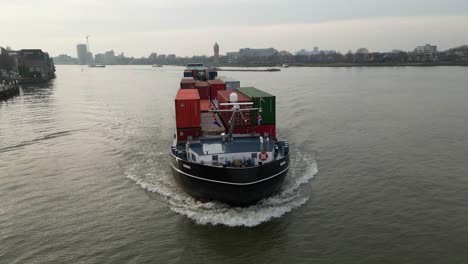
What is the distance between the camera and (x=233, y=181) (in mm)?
20094

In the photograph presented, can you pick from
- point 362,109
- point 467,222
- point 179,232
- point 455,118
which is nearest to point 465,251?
point 467,222

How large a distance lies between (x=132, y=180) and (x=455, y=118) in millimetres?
41802

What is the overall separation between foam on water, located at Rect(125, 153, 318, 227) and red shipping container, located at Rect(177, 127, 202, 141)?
11.1 ft

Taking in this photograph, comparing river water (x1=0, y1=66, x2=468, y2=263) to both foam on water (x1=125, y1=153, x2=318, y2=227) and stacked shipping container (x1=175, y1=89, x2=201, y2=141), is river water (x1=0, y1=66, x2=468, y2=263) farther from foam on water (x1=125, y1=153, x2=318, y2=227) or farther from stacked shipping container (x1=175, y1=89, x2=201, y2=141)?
stacked shipping container (x1=175, y1=89, x2=201, y2=141)

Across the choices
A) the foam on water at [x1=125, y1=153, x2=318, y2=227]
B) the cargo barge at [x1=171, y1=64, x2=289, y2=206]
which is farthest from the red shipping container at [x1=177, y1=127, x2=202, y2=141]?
the foam on water at [x1=125, y1=153, x2=318, y2=227]

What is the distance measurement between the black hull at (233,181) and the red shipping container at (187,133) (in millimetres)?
4185

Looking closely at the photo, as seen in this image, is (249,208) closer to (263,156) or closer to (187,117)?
(263,156)

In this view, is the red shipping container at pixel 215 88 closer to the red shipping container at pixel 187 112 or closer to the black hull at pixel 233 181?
the red shipping container at pixel 187 112

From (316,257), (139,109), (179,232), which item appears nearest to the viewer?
(316,257)

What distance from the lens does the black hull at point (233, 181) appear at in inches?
790

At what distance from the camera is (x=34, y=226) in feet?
65.1

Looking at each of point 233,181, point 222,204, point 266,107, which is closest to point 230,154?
point 233,181

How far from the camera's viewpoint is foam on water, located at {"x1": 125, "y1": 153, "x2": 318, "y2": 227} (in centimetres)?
2019

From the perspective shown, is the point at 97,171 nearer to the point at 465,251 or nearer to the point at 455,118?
the point at 465,251
